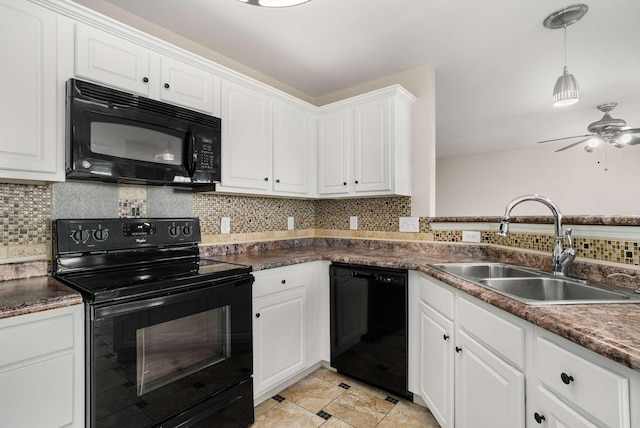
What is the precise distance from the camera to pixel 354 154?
262cm

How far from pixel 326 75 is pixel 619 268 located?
7.77 feet

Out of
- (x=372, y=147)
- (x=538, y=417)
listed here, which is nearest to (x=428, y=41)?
(x=372, y=147)

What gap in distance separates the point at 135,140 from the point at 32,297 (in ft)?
2.76

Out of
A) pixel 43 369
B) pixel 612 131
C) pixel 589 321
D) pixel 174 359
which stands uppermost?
pixel 612 131

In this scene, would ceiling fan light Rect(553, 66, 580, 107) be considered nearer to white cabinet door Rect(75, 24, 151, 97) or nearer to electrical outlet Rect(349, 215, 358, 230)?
electrical outlet Rect(349, 215, 358, 230)

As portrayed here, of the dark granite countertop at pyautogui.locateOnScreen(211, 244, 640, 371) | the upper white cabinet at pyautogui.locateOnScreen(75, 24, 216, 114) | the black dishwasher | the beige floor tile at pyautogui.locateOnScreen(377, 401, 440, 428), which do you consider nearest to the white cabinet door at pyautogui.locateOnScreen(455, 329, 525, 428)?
the dark granite countertop at pyautogui.locateOnScreen(211, 244, 640, 371)

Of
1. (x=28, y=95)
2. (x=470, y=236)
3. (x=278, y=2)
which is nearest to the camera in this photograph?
(x=28, y=95)

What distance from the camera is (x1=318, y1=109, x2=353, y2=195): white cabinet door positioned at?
266cm

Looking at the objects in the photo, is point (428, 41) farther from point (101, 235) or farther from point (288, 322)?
point (101, 235)

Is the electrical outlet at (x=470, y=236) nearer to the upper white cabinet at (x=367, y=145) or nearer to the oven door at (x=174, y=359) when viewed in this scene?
the upper white cabinet at (x=367, y=145)

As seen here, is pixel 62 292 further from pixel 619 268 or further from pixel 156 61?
pixel 619 268

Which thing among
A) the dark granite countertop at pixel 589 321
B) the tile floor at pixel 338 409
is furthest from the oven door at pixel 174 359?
the dark granite countertop at pixel 589 321

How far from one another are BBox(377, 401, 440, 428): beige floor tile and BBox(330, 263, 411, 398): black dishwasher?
72mm

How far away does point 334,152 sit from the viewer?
2734 millimetres
